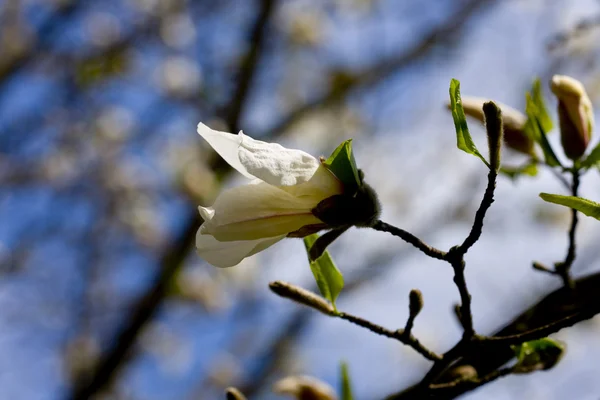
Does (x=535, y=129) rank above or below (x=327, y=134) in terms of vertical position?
above

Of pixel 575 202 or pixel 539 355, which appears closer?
pixel 575 202

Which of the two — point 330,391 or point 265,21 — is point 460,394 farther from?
point 265,21

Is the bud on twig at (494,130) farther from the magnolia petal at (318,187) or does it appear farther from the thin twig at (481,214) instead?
the magnolia petal at (318,187)

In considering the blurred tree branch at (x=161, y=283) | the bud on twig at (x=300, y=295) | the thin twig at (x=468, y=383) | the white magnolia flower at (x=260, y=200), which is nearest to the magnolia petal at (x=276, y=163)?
the white magnolia flower at (x=260, y=200)

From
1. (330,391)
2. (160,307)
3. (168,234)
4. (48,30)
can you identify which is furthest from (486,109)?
(168,234)

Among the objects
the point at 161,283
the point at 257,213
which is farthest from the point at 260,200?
the point at 161,283

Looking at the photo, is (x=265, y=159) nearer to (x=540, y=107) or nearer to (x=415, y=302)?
(x=415, y=302)
